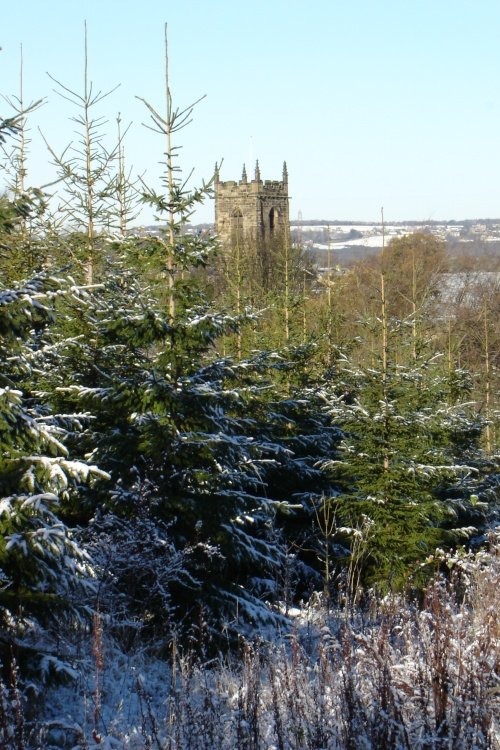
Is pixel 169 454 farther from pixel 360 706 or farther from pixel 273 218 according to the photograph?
pixel 273 218

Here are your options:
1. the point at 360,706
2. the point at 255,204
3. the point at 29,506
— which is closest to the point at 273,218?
the point at 255,204

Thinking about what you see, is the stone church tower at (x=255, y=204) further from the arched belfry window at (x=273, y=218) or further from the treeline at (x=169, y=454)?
the treeline at (x=169, y=454)

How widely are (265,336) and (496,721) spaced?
16242 mm

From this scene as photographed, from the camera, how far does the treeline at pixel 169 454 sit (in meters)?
5.49

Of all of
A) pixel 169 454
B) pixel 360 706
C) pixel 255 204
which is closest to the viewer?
pixel 360 706

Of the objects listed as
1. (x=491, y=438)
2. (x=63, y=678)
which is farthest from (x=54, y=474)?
(x=491, y=438)

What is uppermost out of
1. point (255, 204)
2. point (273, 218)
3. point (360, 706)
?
point (255, 204)

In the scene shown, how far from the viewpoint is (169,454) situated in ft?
27.4

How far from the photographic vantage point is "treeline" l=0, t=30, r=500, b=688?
5492 millimetres

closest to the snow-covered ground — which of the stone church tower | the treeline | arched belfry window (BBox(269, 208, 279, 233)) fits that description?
the treeline

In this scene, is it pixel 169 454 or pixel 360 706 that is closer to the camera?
pixel 360 706

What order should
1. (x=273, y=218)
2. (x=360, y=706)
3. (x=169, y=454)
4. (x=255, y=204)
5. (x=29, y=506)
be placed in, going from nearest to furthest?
(x=360, y=706), (x=29, y=506), (x=169, y=454), (x=255, y=204), (x=273, y=218)

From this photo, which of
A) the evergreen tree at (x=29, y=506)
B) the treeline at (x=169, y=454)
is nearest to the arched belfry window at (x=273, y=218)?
the treeline at (x=169, y=454)

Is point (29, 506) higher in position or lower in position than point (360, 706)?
higher
